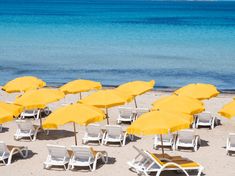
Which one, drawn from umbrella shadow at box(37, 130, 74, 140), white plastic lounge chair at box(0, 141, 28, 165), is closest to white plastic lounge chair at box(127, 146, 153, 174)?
white plastic lounge chair at box(0, 141, 28, 165)

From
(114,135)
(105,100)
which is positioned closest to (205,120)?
(114,135)

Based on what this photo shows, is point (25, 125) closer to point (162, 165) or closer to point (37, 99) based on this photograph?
point (37, 99)

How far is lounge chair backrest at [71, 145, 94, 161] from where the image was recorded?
14.1m

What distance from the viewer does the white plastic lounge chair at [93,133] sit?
1688cm

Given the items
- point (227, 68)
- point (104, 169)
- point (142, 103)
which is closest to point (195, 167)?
point (104, 169)

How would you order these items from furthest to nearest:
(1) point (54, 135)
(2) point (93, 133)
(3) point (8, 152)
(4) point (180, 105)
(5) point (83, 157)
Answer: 1. (1) point (54, 135)
2. (2) point (93, 133)
3. (4) point (180, 105)
4. (3) point (8, 152)
5. (5) point (83, 157)

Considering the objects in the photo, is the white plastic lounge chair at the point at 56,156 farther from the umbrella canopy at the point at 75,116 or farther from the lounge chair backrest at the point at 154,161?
the lounge chair backrest at the point at 154,161

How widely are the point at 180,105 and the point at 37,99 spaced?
4.78 metres

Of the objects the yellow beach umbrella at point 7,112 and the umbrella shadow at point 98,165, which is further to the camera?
the yellow beach umbrella at point 7,112

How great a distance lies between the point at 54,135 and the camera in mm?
18281

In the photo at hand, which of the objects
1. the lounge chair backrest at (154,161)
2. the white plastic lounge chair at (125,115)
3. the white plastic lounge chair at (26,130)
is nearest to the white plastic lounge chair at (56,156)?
the lounge chair backrest at (154,161)

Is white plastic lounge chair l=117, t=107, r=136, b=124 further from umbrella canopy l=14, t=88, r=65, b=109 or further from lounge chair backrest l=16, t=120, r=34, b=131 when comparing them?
lounge chair backrest l=16, t=120, r=34, b=131

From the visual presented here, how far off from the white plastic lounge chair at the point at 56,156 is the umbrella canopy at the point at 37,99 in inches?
112

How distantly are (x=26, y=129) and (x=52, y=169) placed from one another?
3.50 m
